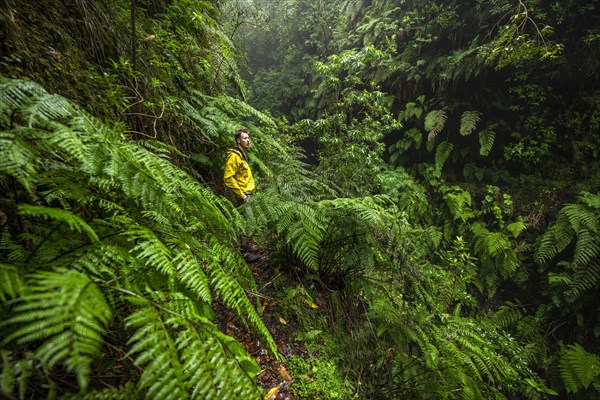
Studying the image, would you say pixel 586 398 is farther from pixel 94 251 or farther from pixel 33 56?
pixel 33 56

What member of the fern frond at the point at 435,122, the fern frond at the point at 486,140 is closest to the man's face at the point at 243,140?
the fern frond at the point at 435,122

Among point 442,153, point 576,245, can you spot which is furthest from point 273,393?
point 442,153

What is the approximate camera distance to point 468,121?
6.00m

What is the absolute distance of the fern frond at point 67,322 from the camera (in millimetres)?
652

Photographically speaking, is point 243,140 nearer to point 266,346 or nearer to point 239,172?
point 239,172

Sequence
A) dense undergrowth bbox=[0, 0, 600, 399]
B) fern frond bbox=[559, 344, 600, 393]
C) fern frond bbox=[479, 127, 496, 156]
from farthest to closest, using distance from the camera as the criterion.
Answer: fern frond bbox=[479, 127, 496, 156], fern frond bbox=[559, 344, 600, 393], dense undergrowth bbox=[0, 0, 600, 399]

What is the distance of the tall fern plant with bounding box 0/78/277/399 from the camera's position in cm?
71

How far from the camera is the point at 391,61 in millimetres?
6922

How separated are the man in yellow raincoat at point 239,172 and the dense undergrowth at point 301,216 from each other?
1.30 feet

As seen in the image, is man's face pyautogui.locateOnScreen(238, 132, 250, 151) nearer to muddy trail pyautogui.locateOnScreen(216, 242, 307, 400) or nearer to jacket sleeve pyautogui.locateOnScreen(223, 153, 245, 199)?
jacket sleeve pyautogui.locateOnScreen(223, 153, 245, 199)

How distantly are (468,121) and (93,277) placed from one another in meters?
6.94

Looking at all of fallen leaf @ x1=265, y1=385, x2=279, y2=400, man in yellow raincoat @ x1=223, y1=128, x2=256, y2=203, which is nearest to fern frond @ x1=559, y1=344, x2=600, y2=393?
fallen leaf @ x1=265, y1=385, x2=279, y2=400

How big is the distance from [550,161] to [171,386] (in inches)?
298

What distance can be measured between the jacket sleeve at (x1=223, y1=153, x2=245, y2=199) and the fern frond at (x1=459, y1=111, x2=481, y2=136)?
500cm
